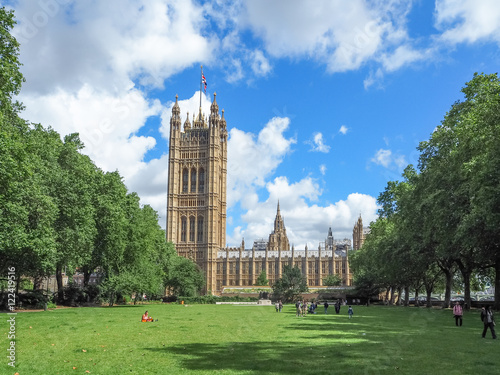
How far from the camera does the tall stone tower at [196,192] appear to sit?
140125mm

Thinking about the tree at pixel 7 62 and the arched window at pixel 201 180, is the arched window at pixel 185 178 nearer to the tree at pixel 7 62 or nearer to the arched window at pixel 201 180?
the arched window at pixel 201 180

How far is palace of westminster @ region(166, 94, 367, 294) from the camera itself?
14050 centimetres

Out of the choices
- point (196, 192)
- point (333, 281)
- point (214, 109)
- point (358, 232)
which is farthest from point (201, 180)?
point (358, 232)

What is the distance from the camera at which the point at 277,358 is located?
12445 millimetres

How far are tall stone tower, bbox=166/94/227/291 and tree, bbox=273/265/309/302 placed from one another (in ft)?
224

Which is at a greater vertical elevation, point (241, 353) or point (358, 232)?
point (358, 232)

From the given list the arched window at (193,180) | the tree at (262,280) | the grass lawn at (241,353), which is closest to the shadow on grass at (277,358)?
the grass lawn at (241,353)

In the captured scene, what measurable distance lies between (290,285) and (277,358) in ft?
199

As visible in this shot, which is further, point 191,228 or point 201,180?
point 201,180

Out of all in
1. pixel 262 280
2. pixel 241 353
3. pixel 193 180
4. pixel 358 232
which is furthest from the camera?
pixel 358 232

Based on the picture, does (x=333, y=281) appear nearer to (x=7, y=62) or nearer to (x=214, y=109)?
(x=214, y=109)

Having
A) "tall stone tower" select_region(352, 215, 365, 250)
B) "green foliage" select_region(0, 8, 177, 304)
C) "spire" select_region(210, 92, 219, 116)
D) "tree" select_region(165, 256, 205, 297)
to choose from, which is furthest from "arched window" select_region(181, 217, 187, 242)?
"green foliage" select_region(0, 8, 177, 304)

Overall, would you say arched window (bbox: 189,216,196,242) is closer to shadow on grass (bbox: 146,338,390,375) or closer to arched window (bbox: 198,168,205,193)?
arched window (bbox: 198,168,205,193)

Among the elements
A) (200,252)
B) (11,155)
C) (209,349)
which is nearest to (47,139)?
(11,155)
